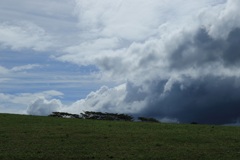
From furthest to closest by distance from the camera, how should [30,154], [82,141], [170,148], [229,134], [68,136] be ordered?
[229,134] → [68,136] → [82,141] → [170,148] → [30,154]

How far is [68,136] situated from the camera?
42.8 m

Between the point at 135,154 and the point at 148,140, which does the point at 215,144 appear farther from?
the point at 135,154

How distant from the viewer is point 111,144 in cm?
3756

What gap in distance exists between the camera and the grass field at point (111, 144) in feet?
106

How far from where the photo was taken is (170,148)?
119 ft

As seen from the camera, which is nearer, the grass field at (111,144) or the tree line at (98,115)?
the grass field at (111,144)

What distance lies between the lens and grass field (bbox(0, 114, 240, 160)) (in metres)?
32.4

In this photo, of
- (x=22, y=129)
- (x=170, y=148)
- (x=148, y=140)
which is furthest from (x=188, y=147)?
(x=22, y=129)

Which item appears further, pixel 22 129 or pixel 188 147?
pixel 22 129

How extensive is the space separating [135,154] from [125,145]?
14.0 ft

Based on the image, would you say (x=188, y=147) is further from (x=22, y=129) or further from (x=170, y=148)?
(x=22, y=129)

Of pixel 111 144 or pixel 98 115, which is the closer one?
pixel 111 144

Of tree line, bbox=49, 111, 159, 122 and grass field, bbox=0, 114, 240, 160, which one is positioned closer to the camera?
grass field, bbox=0, 114, 240, 160

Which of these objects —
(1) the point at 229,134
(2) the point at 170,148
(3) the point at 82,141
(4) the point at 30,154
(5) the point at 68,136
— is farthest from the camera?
(1) the point at 229,134
